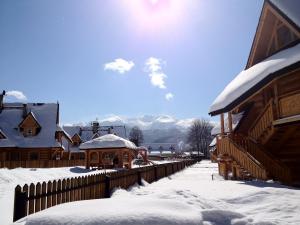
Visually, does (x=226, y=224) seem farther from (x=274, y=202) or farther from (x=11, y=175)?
(x=11, y=175)

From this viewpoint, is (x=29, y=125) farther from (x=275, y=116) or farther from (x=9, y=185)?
(x=275, y=116)

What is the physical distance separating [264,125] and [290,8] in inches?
247

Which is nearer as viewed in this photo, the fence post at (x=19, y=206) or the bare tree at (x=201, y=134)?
the fence post at (x=19, y=206)

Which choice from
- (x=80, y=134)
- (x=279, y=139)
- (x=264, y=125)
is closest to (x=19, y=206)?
(x=264, y=125)

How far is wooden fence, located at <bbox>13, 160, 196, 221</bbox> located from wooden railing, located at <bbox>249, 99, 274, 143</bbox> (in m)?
6.82

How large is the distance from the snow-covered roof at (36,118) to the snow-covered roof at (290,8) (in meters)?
29.1

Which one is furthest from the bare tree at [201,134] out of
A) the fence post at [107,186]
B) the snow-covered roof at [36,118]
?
the fence post at [107,186]

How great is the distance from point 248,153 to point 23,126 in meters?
30.5

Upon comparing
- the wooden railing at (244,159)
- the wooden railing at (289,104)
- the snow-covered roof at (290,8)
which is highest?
the snow-covered roof at (290,8)

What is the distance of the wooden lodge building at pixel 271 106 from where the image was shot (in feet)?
45.1

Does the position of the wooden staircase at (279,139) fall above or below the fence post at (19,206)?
above

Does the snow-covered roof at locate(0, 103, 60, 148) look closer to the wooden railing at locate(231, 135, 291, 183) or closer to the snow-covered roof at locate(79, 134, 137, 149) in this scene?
the snow-covered roof at locate(79, 134, 137, 149)

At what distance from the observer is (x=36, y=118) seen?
40.1 m

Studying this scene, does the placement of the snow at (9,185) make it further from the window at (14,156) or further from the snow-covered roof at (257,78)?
the window at (14,156)
